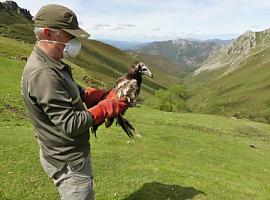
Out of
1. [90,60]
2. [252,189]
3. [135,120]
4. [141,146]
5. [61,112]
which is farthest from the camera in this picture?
[90,60]

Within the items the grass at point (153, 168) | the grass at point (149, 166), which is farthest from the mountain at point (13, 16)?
the grass at point (153, 168)

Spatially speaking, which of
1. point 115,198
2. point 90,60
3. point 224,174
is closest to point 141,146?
point 224,174

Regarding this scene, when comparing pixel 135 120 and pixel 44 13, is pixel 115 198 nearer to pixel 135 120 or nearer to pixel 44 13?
pixel 44 13

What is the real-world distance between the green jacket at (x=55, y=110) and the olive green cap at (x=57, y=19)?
50 centimetres

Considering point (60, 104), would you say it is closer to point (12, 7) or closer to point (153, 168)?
point (153, 168)

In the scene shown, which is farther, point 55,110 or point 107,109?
point 107,109

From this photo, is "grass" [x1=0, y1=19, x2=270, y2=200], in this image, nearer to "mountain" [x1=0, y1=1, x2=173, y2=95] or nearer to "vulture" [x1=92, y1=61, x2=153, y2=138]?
"vulture" [x1=92, y1=61, x2=153, y2=138]

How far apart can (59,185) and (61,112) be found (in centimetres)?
176

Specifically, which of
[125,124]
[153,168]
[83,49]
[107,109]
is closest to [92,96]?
[125,124]

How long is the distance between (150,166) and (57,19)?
40.3ft

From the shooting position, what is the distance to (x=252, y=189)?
19359 millimetres

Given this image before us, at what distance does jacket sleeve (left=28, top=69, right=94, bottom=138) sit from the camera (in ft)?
22.4

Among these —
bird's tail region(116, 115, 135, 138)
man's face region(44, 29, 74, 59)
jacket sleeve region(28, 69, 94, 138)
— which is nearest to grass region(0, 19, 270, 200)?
bird's tail region(116, 115, 135, 138)

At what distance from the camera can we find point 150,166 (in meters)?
18.3
